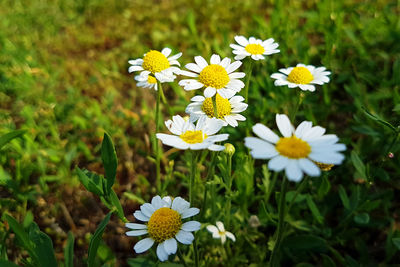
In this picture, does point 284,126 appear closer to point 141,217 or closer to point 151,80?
point 141,217

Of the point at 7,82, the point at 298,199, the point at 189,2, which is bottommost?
the point at 298,199

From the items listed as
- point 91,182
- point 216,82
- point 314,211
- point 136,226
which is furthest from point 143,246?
point 314,211

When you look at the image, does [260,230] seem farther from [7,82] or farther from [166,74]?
[7,82]

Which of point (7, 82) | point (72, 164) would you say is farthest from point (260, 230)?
point (7, 82)

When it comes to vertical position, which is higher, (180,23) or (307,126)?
(307,126)

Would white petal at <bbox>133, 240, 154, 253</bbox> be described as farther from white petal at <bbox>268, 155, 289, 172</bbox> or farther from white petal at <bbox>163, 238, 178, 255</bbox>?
white petal at <bbox>268, 155, 289, 172</bbox>

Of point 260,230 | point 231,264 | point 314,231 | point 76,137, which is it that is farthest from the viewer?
point 76,137

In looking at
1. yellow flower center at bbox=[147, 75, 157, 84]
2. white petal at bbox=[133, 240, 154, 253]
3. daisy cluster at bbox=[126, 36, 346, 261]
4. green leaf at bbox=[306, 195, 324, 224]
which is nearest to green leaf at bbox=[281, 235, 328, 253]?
green leaf at bbox=[306, 195, 324, 224]
